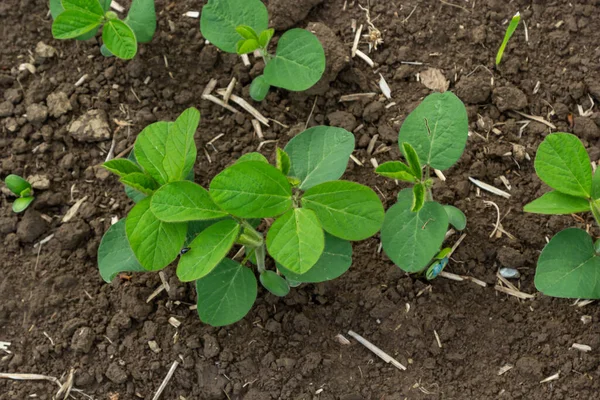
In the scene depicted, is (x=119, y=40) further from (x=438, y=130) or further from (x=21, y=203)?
(x=438, y=130)

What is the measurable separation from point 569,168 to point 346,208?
0.80m

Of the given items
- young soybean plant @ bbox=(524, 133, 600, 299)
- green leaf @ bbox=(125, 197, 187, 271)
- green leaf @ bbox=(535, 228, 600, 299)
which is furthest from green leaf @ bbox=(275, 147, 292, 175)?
green leaf @ bbox=(535, 228, 600, 299)

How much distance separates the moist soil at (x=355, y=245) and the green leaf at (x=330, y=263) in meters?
0.33

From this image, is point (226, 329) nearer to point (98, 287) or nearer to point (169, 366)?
point (169, 366)

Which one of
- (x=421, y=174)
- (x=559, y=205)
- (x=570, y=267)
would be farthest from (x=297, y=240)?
(x=570, y=267)

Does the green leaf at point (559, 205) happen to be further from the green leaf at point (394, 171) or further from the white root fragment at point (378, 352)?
the white root fragment at point (378, 352)

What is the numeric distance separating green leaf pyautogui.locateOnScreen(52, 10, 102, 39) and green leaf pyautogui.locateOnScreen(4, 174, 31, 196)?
0.63 metres

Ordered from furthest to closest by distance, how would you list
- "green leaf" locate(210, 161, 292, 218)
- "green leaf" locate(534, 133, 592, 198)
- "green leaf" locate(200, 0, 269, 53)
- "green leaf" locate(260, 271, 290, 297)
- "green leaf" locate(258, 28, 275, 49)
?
"green leaf" locate(200, 0, 269, 53) < "green leaf" locate(258, 28, 275, 49) < "green leaf" locate(260, 271, 290, 297) < "green leaf" locate(534, 133, 592, 198) < "green leaf" locate(210, 161, 292, 218)

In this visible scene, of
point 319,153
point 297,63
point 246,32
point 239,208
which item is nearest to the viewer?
point 239,208

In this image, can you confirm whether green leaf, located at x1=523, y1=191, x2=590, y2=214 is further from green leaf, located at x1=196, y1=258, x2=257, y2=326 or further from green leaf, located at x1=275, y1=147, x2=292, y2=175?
green leaf, located at x1=196, y1=258, x2=257, y2=326

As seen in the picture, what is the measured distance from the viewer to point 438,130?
7.67ft

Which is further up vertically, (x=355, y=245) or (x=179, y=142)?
(x=179, y=142)

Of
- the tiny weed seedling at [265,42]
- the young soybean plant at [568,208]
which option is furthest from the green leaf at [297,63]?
the young soybean plant at [568,208]

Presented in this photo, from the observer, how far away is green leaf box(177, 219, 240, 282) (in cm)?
211
